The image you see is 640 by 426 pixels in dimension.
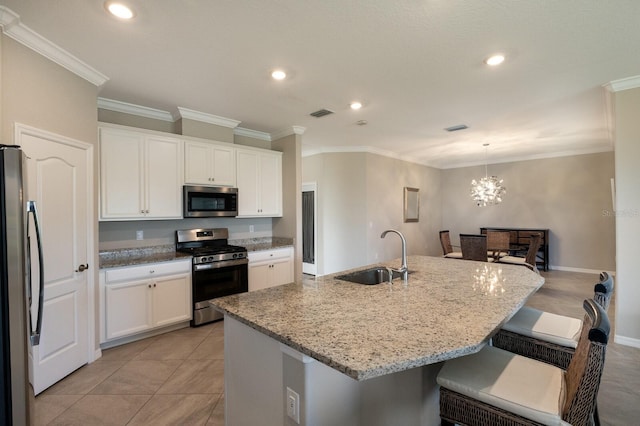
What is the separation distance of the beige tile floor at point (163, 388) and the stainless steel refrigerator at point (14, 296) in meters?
0.91

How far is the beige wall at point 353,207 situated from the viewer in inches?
244

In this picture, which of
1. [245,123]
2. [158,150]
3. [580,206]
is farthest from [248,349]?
[580,206]

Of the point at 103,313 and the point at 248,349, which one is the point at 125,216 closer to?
the point at 103,313

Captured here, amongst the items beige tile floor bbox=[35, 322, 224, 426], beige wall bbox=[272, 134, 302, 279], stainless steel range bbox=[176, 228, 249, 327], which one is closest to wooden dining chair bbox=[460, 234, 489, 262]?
beige wall bbox=[272, 134, 302, 279]

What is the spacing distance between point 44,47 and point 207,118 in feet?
6.00

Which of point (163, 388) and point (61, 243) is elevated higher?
point (61, 243)

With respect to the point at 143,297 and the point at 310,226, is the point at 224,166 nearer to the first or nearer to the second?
the point at 143,297

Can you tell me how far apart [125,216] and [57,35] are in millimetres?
1728

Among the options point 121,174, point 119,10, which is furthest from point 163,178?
point 119,10

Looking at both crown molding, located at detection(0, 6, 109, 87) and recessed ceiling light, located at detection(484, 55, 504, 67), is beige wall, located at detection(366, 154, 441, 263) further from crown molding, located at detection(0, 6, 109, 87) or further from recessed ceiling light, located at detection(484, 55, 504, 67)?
crown molding, located at detection(0, 6, 109, 87)

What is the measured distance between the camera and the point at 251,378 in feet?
5.12

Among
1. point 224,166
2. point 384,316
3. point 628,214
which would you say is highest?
point 224,166

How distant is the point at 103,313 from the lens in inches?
116

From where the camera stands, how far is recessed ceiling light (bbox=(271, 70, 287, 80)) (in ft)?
9.31
